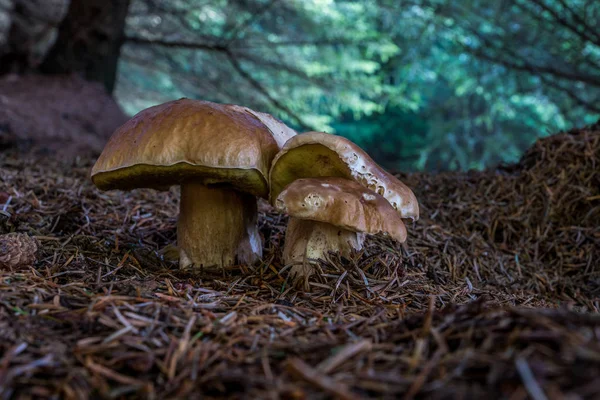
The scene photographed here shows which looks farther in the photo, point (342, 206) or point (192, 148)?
point (192, 148)

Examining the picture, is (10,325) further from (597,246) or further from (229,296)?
(597,246)

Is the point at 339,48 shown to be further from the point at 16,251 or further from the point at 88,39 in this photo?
the point at 16,251

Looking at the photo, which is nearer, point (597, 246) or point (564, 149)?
point (597, 246)

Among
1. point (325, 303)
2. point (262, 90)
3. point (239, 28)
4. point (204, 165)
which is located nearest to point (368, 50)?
point (262, 90)

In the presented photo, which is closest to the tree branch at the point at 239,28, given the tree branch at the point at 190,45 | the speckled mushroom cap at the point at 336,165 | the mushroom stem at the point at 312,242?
the tree branch at the point at 190,45

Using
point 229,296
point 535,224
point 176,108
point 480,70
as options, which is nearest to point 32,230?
point 176,108
